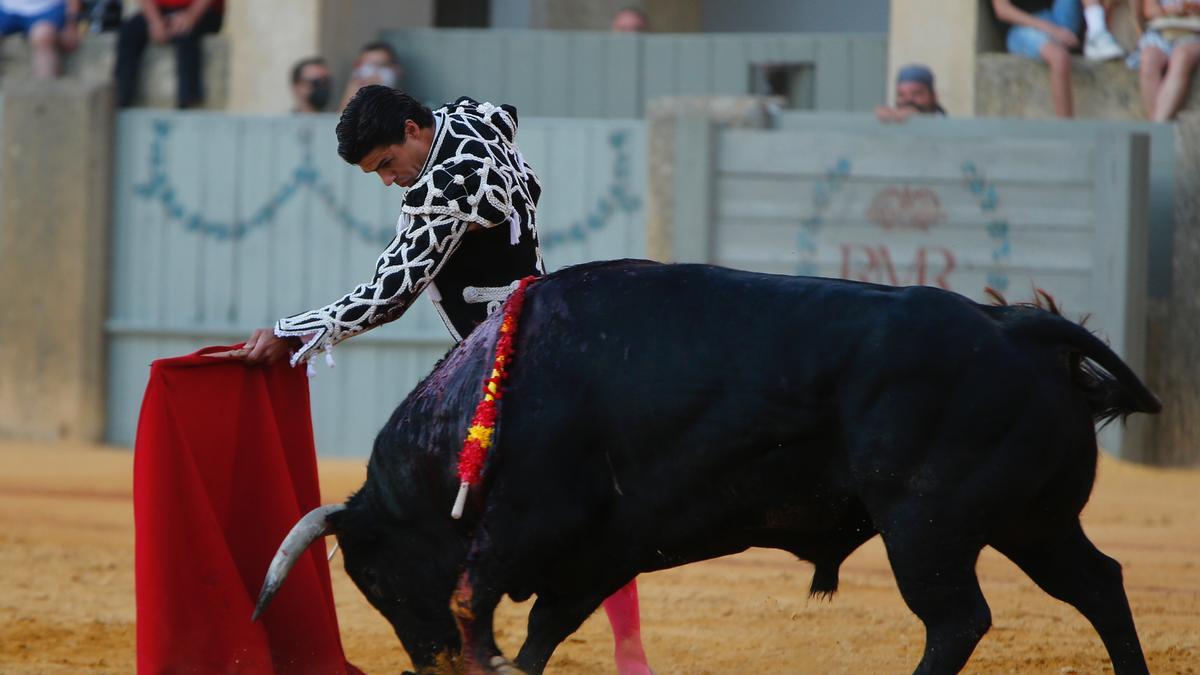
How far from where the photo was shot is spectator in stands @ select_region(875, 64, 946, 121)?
884cm

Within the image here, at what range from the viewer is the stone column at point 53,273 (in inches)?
387

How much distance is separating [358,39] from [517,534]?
773 centimetres

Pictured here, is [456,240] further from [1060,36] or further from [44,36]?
[44,36]

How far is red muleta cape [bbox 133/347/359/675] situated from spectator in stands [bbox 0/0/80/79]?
6.89 m

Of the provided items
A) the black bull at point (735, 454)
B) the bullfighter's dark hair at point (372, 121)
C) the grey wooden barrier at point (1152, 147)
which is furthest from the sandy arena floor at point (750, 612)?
the bullfighter's dark hair at point (372, 121)

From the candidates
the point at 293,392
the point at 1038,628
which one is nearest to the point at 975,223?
the point at 1038,628

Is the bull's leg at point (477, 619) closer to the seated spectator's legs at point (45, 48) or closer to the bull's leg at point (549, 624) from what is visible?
the bull's leg at point (549, 624)

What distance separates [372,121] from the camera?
12.5ft

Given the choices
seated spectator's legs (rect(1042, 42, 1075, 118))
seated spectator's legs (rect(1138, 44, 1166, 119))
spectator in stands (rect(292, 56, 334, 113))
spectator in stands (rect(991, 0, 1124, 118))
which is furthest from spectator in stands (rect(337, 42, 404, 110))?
seated spectator's legs (rect(1138, 44, 1166, 119))

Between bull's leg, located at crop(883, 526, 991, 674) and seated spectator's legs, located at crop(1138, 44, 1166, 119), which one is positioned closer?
bull's leg, located at crop(883, 526, 991, 674)

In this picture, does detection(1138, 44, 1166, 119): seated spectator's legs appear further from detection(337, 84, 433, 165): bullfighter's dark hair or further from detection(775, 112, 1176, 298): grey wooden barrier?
detection(337, 84, 433, 165): bullfighter's dark hair

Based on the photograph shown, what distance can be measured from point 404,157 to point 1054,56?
5.86 m

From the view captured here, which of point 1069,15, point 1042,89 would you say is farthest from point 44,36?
point 1069,15

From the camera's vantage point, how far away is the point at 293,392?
425 cm
